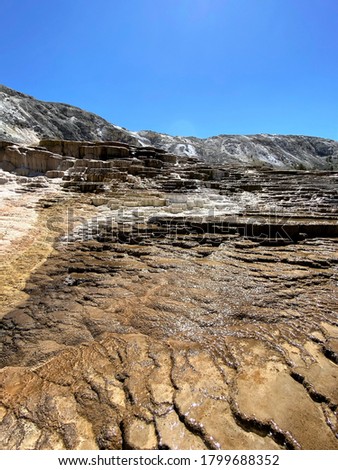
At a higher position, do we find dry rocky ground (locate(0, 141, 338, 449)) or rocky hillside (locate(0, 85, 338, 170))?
rocky hillside (locate(0, 85, 338, 170))

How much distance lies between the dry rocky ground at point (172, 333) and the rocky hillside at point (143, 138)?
24692 mm

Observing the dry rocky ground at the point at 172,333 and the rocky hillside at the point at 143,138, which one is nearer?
the dry rocky ground at the point at 172,333

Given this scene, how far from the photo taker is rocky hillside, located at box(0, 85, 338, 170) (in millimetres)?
30209

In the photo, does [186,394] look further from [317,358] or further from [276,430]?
[317,358]

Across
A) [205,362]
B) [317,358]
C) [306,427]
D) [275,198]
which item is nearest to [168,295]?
[205,362]

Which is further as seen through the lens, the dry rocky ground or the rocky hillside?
the rocky hillside

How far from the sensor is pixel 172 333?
2768mm

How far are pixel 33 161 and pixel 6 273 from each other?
13143 millimetres

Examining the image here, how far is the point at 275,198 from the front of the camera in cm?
949

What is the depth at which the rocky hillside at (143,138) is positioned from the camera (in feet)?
99.1

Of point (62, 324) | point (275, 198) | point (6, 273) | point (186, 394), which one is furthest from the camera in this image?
point (275, 198)

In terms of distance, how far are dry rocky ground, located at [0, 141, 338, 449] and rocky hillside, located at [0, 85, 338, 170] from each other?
81.0 feet

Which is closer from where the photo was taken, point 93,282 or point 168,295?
point 168,295

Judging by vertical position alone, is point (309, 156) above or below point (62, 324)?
above
